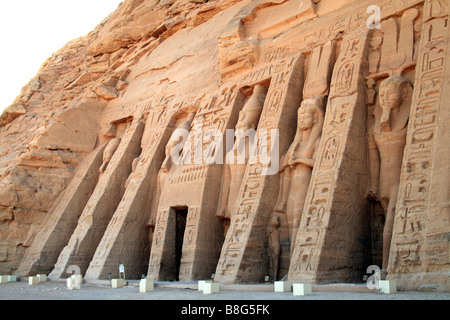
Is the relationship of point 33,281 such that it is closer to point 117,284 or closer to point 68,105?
point 117,284

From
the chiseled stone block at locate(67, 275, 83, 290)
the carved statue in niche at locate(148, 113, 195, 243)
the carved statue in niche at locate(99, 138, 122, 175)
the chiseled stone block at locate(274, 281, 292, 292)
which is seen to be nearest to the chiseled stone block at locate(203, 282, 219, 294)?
the chiseled stone block at locate(274, 281, 292, 292)

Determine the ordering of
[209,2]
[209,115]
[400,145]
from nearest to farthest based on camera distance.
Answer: [400,145] < [209,115] < [209,2]

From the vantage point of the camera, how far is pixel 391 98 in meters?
7.06

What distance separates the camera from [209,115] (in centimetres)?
1043

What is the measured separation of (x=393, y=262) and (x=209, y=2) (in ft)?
34.9

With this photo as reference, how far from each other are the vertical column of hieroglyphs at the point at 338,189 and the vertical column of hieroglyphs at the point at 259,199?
1.02m

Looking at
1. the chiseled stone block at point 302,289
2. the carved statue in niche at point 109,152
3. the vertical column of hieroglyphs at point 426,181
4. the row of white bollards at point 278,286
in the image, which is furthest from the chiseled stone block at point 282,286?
the carved statue in niche at point 109,152

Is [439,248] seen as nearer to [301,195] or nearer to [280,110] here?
[301,195]

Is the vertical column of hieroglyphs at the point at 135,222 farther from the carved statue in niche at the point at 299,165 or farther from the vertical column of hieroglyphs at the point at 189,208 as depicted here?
the carved statue in niche at the point at 299,165

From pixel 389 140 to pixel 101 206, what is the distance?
7.43 m

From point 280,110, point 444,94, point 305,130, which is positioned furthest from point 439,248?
point 280,110

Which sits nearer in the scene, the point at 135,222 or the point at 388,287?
the point at 388,287

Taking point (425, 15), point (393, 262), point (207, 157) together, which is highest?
point (425, 15)

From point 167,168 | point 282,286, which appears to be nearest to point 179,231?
point 167,168
